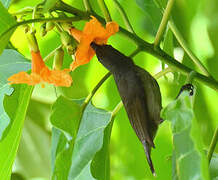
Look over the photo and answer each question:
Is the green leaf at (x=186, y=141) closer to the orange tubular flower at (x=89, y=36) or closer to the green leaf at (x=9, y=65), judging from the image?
the orange tubular flower at (x=89, y=36)

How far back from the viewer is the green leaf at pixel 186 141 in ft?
1.66

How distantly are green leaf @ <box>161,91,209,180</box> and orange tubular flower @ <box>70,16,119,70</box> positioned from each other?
0.16 meters

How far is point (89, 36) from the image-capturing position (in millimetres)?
708

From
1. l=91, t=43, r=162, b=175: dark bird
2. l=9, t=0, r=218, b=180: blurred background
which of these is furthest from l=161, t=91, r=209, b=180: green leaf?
l=9, t=0, r=218, b=180: blurred background

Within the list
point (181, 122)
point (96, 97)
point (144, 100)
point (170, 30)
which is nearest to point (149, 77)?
point (144, 100)

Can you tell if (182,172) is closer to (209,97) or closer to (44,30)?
(44,30)

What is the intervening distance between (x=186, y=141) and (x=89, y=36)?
9.7 inches

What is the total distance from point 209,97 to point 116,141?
322 mm

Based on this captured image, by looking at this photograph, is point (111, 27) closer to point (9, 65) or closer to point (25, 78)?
point (25, 78)

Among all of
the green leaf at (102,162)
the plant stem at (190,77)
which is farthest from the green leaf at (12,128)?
the plant stem at (190,77)

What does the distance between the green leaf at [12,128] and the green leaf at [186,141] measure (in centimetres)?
33

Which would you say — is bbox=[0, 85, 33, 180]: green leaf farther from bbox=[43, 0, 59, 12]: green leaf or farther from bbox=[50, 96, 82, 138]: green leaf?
bbox=[43, 0, 59, 12]: green leaf

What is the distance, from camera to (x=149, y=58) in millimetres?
1358

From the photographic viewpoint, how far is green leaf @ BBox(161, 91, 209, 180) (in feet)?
1.66
